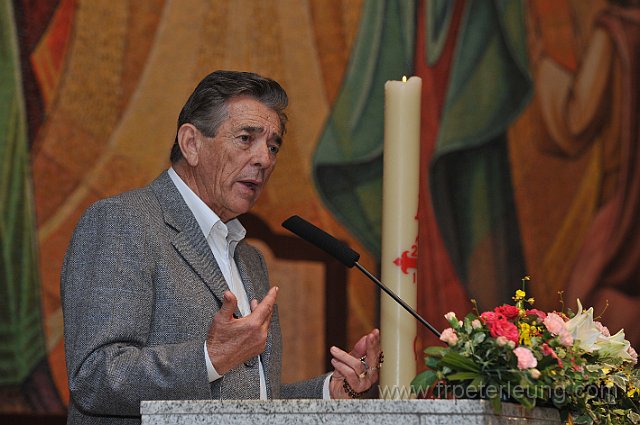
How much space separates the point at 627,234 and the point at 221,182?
3.28 metres

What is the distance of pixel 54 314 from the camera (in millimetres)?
4660

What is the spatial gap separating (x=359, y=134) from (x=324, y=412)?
364 centimetres

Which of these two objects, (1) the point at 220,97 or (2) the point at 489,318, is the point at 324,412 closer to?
(2) the point at 489,318

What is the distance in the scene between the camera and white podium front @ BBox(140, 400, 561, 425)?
184 centimetres

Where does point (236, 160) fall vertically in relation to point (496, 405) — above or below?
above

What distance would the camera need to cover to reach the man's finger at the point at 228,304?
7.39 ft

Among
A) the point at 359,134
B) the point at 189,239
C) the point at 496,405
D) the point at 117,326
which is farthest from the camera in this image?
the point at 359,134

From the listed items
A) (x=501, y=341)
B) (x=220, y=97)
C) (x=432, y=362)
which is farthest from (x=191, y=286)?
(x=501, y=341)

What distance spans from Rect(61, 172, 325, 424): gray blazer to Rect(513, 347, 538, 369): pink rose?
766mm

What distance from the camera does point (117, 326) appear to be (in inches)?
99.7

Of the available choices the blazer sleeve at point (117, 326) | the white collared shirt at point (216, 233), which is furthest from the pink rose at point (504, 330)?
the white collared shirt at point (216, 233)

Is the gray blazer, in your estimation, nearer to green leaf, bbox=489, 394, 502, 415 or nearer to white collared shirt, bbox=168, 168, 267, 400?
white collared shirt, bbox=168, 168, 267, 400

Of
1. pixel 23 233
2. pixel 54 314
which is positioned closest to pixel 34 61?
pixel 23 233

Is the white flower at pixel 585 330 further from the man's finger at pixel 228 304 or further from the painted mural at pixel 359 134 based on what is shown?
the painted mural at pixel 359 134
